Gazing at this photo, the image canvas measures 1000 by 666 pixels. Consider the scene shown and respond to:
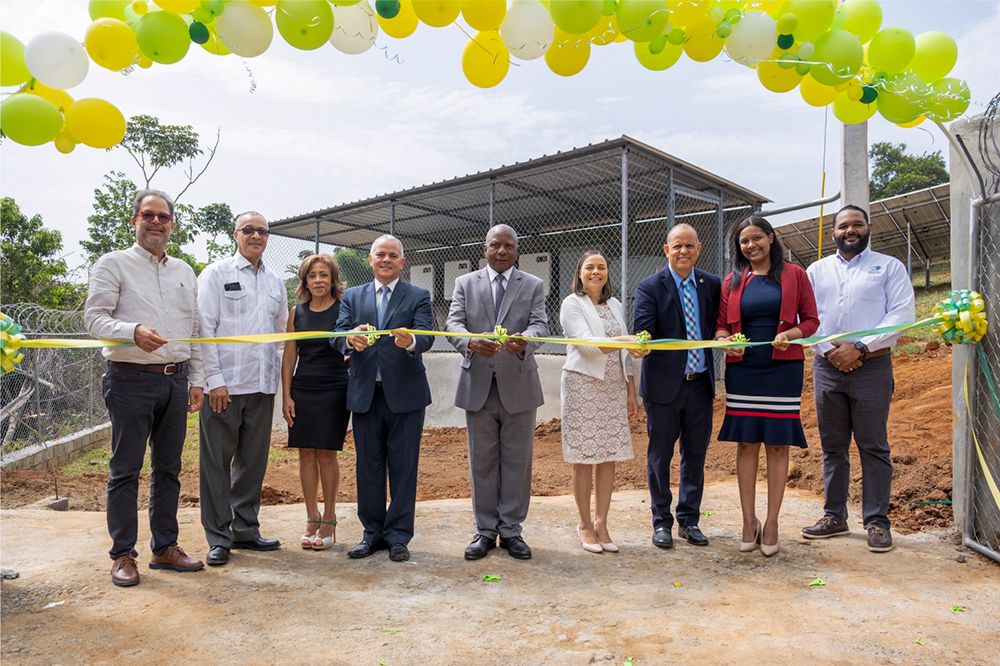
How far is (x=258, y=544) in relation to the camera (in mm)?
4195

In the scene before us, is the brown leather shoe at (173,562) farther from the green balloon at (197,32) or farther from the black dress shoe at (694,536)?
the black dress shoe at (694,536)

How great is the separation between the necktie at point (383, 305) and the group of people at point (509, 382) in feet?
0.05

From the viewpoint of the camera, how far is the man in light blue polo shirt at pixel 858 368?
4.09 meters

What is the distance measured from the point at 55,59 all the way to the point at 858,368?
15.4 feet

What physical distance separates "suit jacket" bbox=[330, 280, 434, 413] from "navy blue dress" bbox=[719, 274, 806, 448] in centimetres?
189

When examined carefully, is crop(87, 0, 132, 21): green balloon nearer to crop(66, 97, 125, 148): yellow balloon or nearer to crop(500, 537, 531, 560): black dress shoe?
crop(66, 97, 125, 148): yellow balloon

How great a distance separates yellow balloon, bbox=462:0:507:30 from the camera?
3338 mm

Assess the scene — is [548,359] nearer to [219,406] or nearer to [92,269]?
[219,406]

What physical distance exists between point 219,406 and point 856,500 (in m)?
4.87

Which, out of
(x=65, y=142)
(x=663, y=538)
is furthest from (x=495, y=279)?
(x=65, y=142)

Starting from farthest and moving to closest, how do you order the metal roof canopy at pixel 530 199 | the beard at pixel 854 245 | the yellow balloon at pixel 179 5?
the metal roof canopy at pixel 530 199, the beard at pixel 854 245, the yellow balloon at pixel 179 5

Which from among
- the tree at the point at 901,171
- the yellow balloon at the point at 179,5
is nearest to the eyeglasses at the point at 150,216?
the yellow balloon at the point at 179,5

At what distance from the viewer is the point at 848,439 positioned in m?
4.34

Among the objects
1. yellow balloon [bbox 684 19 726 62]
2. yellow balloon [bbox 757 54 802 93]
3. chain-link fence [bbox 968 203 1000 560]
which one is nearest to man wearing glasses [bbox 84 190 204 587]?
yellow balloon [bbox 684 19 726 62]
